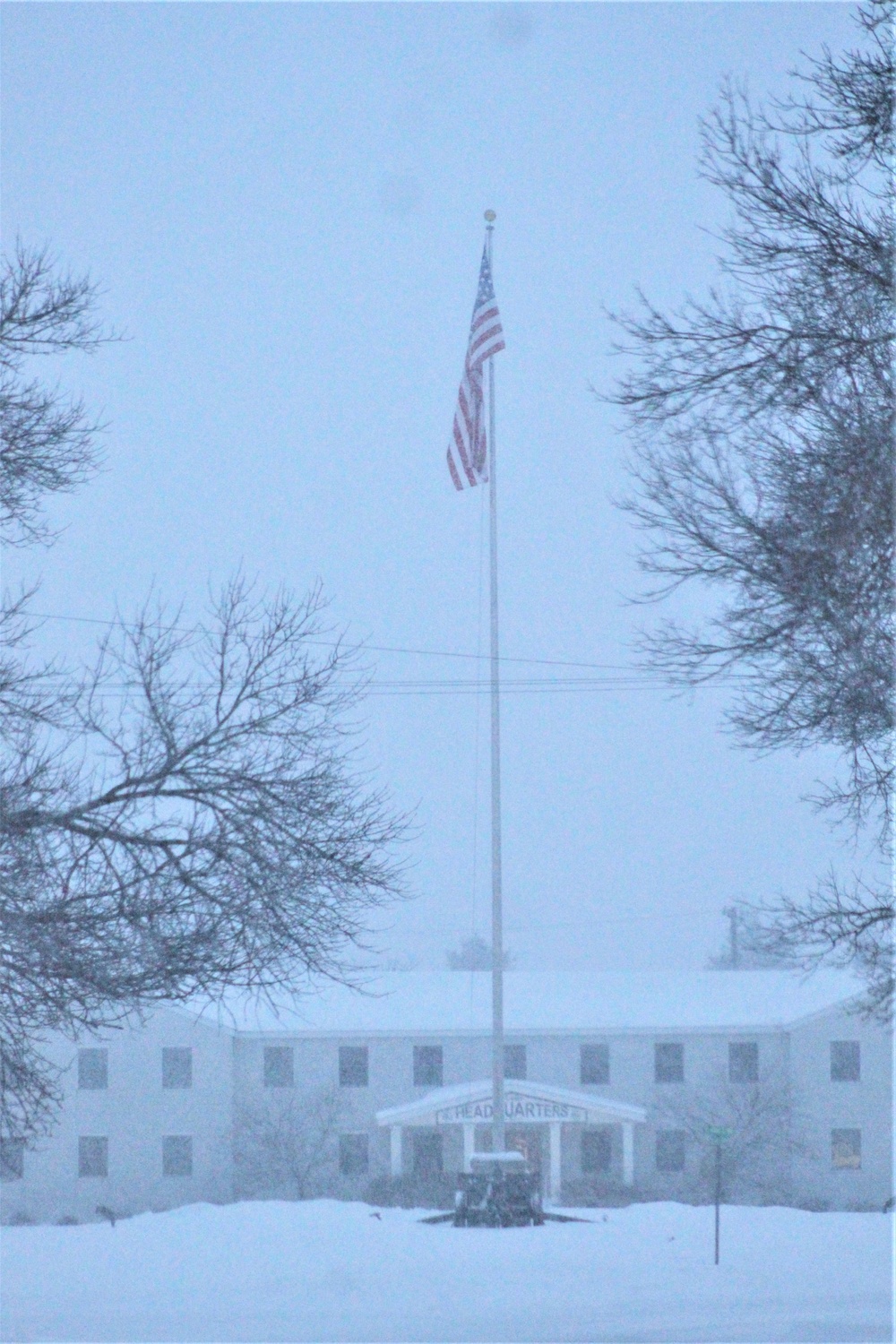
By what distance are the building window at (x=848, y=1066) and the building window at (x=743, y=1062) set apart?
154cm

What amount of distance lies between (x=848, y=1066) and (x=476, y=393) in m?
17.2

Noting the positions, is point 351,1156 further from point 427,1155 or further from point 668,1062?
point 668,1062

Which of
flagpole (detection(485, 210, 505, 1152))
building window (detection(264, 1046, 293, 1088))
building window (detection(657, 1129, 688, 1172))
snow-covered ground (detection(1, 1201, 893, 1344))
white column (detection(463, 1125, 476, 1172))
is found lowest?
building window (detection(657, 1129, 688, 1172))

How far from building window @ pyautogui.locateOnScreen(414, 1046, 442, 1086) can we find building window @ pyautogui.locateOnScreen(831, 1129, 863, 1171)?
7315mm

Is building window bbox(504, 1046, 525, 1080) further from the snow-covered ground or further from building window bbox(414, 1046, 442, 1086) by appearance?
the snow-covered ground

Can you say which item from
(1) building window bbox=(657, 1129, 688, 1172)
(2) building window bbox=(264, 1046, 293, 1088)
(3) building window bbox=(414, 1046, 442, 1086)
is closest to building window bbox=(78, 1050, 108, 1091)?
(2) building window bbox=(264, 1046, 293, 1088)

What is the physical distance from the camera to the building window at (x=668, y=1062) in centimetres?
2906

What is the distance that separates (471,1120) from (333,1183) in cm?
286

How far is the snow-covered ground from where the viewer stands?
9094 millimetres

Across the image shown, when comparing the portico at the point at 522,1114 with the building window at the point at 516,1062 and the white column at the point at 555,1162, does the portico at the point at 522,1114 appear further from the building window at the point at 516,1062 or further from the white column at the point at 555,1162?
the building window at the point at 516,1062

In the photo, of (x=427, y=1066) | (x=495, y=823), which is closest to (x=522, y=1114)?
(x=427, y=1066)

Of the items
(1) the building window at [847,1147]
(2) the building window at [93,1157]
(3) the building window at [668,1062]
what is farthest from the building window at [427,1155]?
(1) the building window at [847,1147]

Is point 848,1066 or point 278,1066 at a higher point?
point 278,1066

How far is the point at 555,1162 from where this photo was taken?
2781cm
